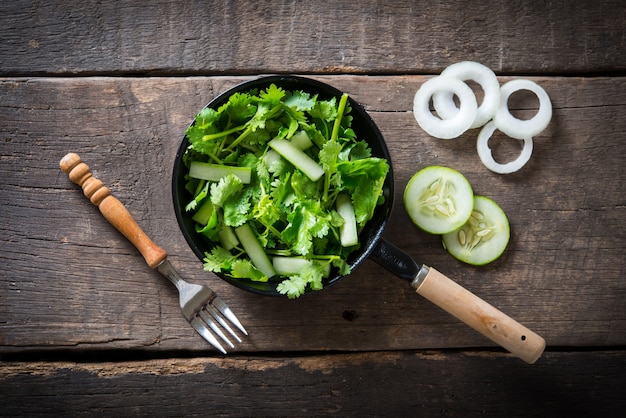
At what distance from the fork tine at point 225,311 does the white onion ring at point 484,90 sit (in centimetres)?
98

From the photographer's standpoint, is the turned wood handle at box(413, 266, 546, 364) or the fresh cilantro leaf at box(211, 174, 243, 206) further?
the turned wood handle at box(413, 266, 546, 364)

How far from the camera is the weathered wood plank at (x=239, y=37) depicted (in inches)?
77.0

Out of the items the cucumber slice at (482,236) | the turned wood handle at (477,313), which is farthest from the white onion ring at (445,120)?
the turned wood handle at (477,313)

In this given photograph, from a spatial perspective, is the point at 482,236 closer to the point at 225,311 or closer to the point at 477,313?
the point at 477,313

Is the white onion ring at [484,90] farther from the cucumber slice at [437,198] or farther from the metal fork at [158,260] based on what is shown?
the metal fork at [158,260]

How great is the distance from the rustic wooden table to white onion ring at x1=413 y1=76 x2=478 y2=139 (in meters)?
0.05

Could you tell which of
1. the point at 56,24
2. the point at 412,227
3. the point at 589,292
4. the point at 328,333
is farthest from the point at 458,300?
the point at 56,24

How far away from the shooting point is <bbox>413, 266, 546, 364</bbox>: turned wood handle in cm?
172

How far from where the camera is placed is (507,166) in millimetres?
1951

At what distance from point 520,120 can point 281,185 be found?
912 mm

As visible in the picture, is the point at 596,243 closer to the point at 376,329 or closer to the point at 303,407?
the point at 376,329

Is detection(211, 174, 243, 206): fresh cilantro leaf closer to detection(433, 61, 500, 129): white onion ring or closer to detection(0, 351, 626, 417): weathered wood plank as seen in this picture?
detection(0, 351, 626, 417): weathered wood plank

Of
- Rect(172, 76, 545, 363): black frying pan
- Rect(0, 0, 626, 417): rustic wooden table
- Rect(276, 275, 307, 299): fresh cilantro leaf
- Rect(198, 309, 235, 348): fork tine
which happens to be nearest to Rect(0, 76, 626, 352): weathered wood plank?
Rect(0, 0, 626, 417): rustic wooden table

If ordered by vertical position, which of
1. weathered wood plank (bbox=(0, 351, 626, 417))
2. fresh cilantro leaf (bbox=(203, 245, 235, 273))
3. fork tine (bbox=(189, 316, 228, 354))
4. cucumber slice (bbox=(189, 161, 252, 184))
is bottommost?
weathered wood plank (bbox=(0, 351, 626, 417))
